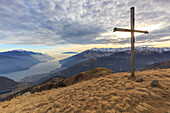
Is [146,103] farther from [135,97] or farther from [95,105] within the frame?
[95,105]

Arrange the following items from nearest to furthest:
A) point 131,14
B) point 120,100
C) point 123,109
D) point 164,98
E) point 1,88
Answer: point 123,109
point 164,98
point 120,100
point 131,14
point 1,88

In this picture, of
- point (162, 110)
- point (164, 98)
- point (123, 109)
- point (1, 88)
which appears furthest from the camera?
point (1, 88)

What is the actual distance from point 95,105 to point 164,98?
512cm

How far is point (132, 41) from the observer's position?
10508 millimetres

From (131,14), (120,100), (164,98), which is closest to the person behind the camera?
(164,98)

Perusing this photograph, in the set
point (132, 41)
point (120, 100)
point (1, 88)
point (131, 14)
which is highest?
point (131, 14)

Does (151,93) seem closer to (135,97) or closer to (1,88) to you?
(135,97)

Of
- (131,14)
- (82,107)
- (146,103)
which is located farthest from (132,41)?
(82,107)

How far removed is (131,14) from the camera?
406 inches

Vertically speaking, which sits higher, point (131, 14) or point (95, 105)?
point (131, 14)

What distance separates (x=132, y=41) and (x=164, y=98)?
6.93 m

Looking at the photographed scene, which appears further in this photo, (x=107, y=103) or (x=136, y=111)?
(x=107, y=103)

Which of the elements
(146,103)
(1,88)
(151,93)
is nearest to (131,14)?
(151,93)

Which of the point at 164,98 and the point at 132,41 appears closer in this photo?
the point at 164,98
